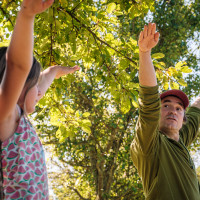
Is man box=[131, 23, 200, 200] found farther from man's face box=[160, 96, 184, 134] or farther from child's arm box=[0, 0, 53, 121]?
child's arm box=[0, 0, 53, 121]

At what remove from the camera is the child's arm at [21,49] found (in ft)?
3.58

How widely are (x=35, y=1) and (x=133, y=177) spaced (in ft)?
22.2

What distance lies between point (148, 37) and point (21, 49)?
98 cm

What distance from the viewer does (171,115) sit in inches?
93.7

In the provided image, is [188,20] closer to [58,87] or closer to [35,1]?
[58,87]

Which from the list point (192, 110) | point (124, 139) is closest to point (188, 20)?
point (124, 139)

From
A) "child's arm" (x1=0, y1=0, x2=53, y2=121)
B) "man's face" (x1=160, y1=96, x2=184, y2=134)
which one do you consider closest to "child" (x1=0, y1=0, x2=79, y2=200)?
"child's arm" (x1=0, y1=0, x2=53, y2=121)

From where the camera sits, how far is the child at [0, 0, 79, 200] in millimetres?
1096

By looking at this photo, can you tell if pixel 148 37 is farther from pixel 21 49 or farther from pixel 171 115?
pixel 21 49

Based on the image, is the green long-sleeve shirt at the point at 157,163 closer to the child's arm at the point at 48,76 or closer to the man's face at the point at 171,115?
the man's face at the point at 171,115

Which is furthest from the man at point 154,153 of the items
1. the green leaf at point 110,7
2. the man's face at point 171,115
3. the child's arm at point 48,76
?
the green leaf at point 110,7

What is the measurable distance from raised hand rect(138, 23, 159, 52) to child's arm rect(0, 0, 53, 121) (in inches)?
34.5

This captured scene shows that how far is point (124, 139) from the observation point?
286 inches

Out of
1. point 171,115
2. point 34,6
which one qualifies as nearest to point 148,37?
point 171,115
